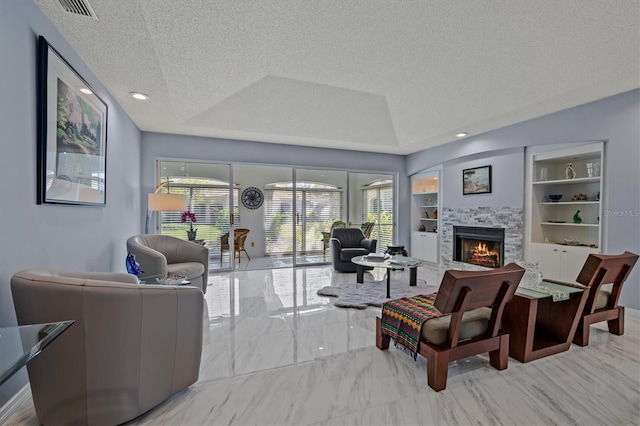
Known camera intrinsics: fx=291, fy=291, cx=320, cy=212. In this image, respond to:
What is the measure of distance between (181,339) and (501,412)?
76.0 inches

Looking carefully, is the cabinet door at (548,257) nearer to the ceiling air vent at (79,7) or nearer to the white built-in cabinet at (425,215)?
the white built-in cabinet at (425,215)

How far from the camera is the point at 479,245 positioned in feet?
17.7

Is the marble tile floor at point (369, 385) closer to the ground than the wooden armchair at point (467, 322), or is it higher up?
Result: closer to the ground

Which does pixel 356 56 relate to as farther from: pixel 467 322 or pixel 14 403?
pixel 14 403

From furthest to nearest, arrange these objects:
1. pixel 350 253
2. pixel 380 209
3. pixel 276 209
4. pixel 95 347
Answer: pixel 276 209
pixel 380 209
pixel 350 253
pixel 95 347

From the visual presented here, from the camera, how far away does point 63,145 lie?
2305 mm

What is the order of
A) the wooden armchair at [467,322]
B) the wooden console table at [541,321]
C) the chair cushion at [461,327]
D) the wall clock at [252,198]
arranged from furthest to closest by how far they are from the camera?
the wall clock at [252,198] < the wooden console table at [541,321] < the chair cushion at [461,327] < the wooden armchair at [467,322]

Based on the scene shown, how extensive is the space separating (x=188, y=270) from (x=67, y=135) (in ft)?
6.09

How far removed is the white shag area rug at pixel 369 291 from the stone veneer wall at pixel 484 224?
1359 mm

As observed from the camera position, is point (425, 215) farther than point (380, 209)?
No

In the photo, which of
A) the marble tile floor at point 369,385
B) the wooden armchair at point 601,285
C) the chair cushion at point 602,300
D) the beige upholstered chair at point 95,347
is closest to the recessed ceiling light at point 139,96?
the beige upholstered chair at point 95,347

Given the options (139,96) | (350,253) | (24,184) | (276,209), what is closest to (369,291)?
(350,253)

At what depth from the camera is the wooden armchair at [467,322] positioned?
1.78 m

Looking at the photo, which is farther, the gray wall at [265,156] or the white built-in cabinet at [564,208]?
the gray wall at [265,156]
